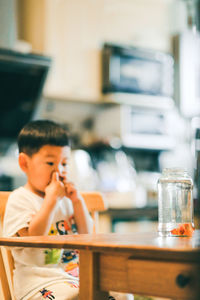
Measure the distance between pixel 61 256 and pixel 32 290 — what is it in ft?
0.58

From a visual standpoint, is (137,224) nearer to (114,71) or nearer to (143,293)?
(114,71)

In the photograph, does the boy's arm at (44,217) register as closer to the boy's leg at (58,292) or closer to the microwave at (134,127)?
the boy's leg at (58,292)

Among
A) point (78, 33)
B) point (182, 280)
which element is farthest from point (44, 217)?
point (78, 33)

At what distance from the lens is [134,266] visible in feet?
2.72

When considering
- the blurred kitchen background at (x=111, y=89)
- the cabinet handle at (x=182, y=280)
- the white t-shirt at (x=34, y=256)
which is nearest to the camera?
the cabinet handle at (x=182, y=280)

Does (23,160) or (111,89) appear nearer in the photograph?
(23,160)

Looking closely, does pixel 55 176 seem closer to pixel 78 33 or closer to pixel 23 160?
pixel 23 160

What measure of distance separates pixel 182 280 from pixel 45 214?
0.53m

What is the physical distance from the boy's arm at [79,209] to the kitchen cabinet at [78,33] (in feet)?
7.20

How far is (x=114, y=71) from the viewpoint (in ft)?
11.9

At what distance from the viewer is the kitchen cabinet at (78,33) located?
346 cm

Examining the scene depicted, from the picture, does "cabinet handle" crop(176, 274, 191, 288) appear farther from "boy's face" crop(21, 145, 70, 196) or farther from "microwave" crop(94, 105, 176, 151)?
"microwave" crop(94, 105, 176, 151)

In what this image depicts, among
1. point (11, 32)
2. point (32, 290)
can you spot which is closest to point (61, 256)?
point (32, 290)

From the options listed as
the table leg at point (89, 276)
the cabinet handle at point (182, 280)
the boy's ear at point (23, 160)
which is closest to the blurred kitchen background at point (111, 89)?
the boy's ear at point (23, 160)
